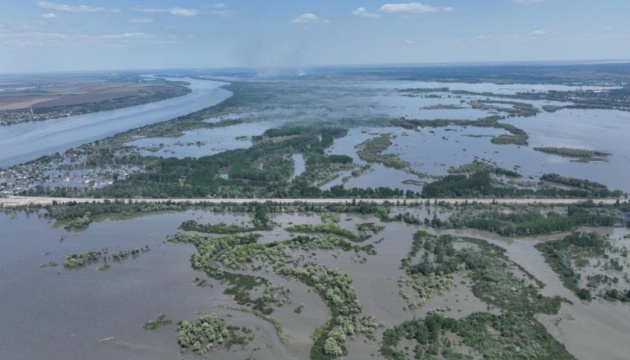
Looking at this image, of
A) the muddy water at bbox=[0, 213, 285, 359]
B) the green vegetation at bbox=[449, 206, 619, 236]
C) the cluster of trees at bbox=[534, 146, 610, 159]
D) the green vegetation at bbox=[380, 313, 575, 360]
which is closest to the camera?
the green vegetation at bbox=[380, 313, 575, 360]

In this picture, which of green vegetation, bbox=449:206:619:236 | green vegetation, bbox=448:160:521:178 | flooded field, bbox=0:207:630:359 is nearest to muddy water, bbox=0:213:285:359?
flooded field, bbox=0:207:630:359

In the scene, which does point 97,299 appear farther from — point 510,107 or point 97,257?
point 510,107

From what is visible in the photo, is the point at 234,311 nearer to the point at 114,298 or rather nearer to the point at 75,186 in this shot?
the point at 114,298

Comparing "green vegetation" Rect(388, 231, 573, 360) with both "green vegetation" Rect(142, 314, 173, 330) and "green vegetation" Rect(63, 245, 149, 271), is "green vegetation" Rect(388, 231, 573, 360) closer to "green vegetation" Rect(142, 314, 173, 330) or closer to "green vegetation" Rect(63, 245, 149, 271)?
"green vegetation" Rect(142, 314, 173, 330)

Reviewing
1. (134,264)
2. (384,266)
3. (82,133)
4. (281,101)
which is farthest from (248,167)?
(281,101)

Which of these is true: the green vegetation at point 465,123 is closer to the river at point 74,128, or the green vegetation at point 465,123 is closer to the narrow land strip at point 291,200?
the narrow land strip at point 291,200

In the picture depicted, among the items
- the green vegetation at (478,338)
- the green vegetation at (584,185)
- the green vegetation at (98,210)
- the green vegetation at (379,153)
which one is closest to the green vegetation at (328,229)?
the green vegetation at (478,338)
